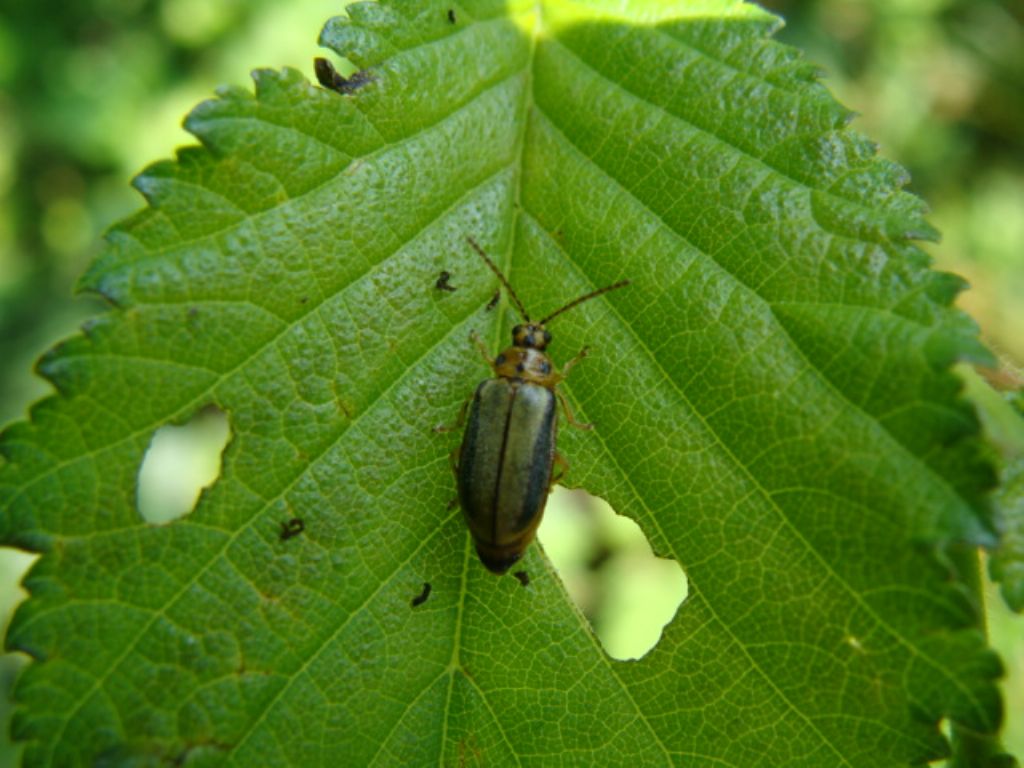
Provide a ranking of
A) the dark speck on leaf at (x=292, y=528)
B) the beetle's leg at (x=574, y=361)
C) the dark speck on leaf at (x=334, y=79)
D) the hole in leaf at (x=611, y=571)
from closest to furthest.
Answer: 1. the dark speck on leaf at (x=292, y=528)
2. the dark speck on leaf at (x=334, y=79)
3. the beetle's leg at (x=574, y=361)
4. the hole in leaf at (x=611, y=571)

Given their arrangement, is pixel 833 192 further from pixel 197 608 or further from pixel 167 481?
→ pixel 167 481

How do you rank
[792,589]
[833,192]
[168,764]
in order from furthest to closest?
[833,192], [792,589], [168,764]

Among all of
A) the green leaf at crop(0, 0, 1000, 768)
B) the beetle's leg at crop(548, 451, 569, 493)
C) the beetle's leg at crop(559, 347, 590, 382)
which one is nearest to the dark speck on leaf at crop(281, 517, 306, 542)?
the green leaf at crop(0, 0, 1000, 768)

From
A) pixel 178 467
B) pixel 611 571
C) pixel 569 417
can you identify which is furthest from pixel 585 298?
pixel 178 467

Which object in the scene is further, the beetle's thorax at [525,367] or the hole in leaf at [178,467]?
the hole in leaf at [178,467]

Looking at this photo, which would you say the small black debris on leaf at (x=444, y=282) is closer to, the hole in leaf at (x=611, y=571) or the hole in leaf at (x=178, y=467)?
the hole in leaf at (x=611, y=571)

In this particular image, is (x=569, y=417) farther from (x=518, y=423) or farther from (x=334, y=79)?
(x=334, y=79)

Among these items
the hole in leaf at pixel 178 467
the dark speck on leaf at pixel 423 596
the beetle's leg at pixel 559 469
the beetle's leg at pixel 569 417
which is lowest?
the dark speck on leaf at pixel 423 596

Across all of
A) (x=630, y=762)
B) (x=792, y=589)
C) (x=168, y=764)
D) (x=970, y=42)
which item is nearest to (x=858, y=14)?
(x=970, y=42)

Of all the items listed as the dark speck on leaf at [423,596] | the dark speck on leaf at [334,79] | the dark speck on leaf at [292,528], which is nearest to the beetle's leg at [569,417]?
the dark speck on leaf at [423,596]
